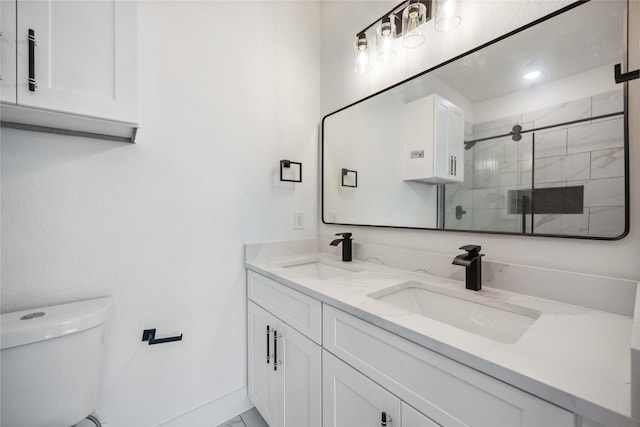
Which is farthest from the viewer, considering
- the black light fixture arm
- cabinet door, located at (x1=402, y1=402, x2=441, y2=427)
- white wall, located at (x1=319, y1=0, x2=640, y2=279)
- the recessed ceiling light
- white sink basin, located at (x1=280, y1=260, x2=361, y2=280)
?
white sink basin, located at (x1=280, y1=260, x2=361, y2=280)

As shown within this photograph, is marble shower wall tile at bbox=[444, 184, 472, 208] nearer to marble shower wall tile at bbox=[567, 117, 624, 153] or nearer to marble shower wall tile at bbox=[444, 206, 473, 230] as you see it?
marble shower wall tile at bbox=[444, 206, 473, 230]

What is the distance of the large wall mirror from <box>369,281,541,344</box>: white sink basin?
0.96 feet

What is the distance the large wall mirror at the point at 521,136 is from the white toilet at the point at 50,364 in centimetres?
136

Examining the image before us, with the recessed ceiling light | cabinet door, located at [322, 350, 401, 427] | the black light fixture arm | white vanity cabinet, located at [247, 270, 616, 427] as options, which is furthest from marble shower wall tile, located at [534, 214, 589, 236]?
the black light fixture arm

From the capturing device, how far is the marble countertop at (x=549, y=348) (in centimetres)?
42

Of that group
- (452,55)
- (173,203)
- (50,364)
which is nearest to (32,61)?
(173,203)

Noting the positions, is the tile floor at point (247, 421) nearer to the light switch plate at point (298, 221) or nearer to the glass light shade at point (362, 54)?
the light switch plate at point (298, 221)

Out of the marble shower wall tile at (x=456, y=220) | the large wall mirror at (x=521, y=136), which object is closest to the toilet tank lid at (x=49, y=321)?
the large wall mirror at (x=521, y=136)

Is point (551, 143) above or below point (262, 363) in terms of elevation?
above

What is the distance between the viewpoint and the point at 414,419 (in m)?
0.64

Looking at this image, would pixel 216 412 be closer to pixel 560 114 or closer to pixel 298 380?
pixel 298 380

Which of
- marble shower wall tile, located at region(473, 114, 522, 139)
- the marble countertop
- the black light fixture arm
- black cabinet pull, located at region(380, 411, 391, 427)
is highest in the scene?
the black light fixture arm

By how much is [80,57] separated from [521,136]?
1532 mm

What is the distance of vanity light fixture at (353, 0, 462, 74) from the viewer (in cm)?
111
